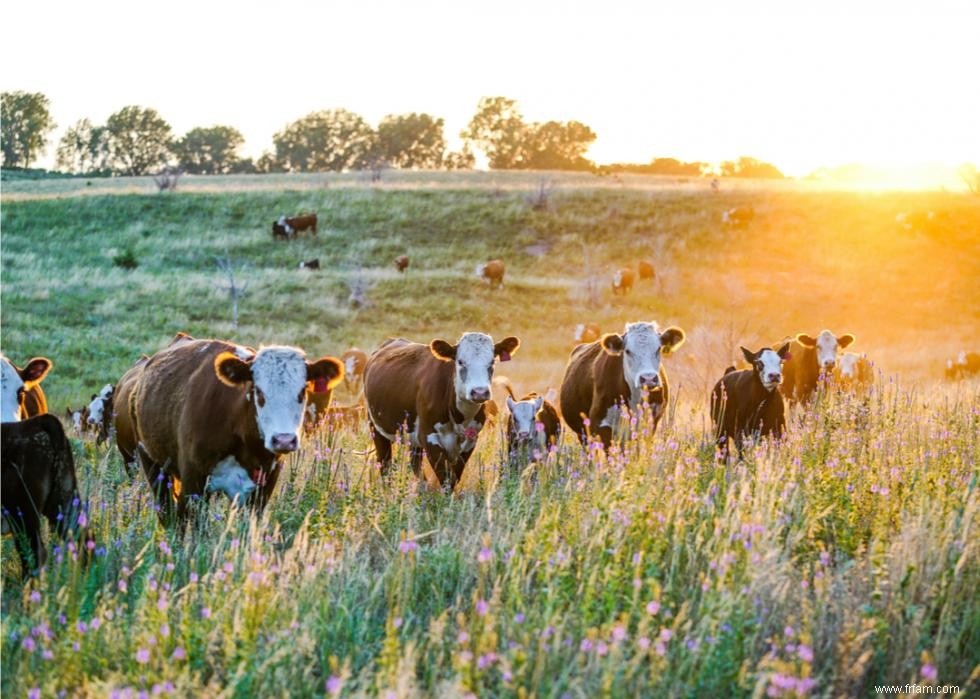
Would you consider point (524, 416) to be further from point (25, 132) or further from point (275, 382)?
point (25, 132)

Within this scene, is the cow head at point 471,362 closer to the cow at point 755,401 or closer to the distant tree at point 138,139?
the cow at point 755,401

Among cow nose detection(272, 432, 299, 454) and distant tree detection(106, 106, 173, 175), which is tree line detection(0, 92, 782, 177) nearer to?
distant tree detection(106, 106, 173, 175)

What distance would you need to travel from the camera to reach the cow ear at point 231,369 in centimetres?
750

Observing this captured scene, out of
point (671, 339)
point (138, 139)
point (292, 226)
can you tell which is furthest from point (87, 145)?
Answer: point (671, 339)

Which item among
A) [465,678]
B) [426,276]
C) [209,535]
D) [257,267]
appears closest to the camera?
[465,678]

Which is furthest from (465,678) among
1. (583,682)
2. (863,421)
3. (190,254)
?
(190,254)

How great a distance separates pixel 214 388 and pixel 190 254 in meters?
45.3

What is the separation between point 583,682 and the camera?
13.6 ft

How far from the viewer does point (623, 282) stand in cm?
4438

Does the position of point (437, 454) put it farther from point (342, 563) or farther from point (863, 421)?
point (342, 563)

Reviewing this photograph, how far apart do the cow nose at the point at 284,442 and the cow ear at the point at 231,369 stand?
638 mm

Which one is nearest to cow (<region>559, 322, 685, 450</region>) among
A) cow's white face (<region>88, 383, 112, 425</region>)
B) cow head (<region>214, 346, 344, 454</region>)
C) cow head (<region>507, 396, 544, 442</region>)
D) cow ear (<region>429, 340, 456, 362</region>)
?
cow head (<region>507, 396, 544, 442</region>)

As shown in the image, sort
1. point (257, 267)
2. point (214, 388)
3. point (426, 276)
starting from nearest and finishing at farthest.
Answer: point (214, 388)
point (426, 276)
point (257, 267)

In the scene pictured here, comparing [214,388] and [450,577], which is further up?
[214,388]
